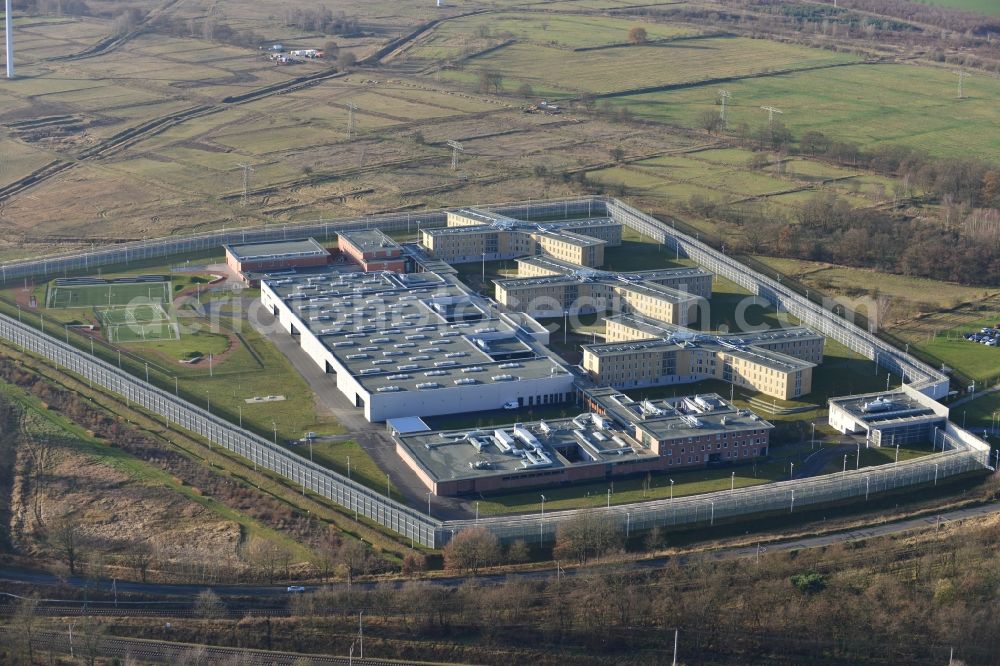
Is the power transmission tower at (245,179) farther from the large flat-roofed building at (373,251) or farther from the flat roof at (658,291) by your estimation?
the flat roof at (658,291)

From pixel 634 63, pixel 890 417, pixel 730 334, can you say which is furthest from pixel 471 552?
pixel 634 63

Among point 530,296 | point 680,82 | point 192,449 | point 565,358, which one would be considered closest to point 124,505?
point 192,449

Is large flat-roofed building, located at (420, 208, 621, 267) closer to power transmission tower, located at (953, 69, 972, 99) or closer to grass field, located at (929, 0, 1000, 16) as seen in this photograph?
power transmission tower, located at (953, 69, 972, 99)

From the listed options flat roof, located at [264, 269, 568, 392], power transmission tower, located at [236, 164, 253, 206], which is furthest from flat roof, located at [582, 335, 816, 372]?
power transmission tower, located at [236, 164, 253, 206]

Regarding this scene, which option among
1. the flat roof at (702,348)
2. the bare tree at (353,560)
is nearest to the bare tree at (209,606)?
the bare tree at (353,560)

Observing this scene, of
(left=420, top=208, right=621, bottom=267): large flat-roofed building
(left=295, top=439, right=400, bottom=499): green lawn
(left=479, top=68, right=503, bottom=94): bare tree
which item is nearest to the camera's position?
(left=295, top=439, right=400, bottom=499): green lawn

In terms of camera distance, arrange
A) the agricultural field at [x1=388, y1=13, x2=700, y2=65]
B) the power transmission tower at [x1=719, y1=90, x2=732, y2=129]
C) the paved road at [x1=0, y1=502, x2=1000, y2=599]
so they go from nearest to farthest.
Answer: the paved road at [x1=0, y1=502, x2=1000, y2=599] → the power transmission tower at [x1=719, y1=90, x2=732, y2=129] → the agricultural field at [x1=388, y1=13, x2=700, y2=65]

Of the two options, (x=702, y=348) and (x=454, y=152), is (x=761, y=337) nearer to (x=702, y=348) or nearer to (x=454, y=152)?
(x=702, y=348)
